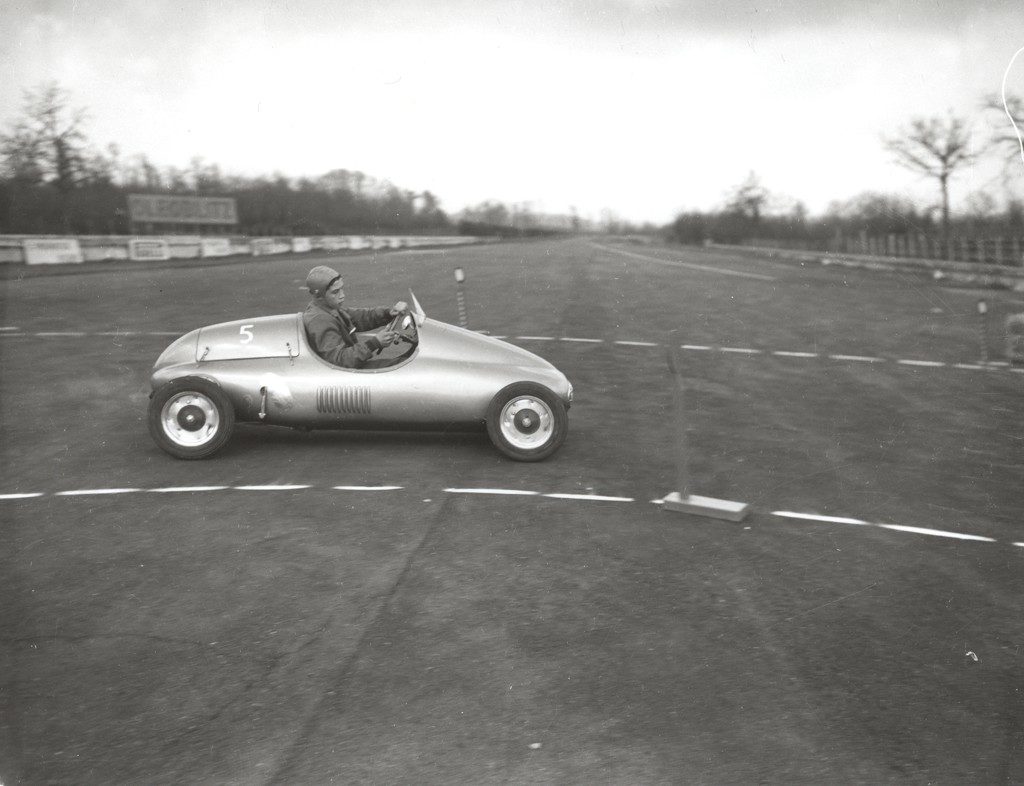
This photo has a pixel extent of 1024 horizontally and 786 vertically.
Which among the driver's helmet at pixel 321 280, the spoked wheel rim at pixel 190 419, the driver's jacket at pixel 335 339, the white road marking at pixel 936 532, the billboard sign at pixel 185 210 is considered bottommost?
the white road marking at pixel 936 532

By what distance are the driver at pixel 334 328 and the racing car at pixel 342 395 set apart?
4.4 inches

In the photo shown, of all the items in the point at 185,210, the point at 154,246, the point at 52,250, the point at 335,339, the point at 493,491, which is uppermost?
the point at 185,210

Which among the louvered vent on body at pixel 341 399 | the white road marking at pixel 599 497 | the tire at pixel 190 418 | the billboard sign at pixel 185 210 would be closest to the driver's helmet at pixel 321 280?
the louvered vent on body at pixel 341 399

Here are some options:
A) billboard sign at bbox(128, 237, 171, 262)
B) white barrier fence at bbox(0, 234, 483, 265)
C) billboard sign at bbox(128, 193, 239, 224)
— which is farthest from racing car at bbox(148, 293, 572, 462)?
billboard sign at bbox(128, 237, 171, 262)

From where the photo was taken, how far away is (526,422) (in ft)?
25.3

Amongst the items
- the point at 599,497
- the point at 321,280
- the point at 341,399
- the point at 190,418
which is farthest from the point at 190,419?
the point at 599,497

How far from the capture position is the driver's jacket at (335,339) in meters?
7.77

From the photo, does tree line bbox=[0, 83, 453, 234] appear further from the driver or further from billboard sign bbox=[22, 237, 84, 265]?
the driver

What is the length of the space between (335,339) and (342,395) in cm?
53

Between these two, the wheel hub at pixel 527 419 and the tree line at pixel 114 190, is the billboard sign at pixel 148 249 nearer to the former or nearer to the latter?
the tree line at pixel 114 190

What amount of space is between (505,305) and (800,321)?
657 cm

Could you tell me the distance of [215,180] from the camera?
3672 cm

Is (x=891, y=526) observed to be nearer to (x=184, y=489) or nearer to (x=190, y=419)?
(x=184, y=489)

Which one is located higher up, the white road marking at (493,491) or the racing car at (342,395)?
the racing car at (342,395)
